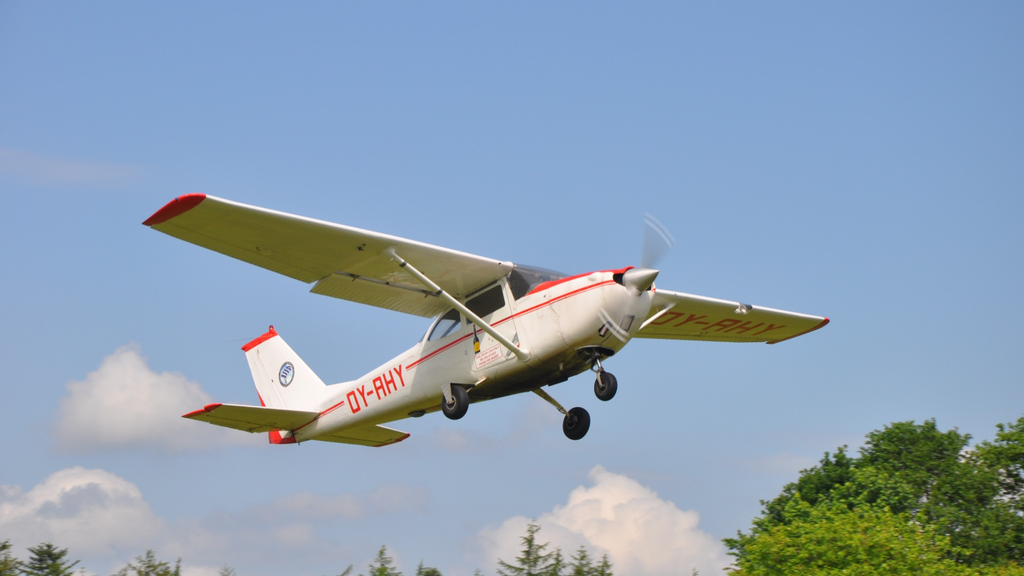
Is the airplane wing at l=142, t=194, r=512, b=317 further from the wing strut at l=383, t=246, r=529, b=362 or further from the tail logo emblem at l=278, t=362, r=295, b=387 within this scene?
the tail logo emblem at l=278, t=362, r=295, b=387

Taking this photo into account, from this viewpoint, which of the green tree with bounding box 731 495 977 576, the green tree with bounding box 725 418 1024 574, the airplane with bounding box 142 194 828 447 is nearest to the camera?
the airplane with bounding box 142 194 828 447

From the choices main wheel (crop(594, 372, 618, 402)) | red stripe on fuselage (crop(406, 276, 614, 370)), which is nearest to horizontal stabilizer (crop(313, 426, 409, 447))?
red stripe on fuselage (crop(406, 276, 614, 370))

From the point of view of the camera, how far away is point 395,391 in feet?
45.1

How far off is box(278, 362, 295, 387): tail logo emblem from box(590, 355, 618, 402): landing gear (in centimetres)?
724

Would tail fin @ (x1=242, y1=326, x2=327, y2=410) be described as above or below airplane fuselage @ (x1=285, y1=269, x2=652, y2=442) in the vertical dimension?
above

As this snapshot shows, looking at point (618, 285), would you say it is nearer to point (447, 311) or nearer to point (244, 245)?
point (447, 311)

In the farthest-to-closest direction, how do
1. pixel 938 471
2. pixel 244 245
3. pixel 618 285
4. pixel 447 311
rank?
1. pixel 938 471
2. pixel 447 311
3. pixel 244 245
4. pixel 618 285

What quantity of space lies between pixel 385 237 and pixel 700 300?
514cm

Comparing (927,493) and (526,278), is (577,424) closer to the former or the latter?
(526,278)

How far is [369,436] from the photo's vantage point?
1580 cm

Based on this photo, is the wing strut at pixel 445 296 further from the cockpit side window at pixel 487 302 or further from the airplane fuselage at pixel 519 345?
the cockpit side window at pixel 487 302

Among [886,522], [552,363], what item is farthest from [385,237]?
[886,522]

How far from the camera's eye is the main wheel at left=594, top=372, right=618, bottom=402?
11.6 m

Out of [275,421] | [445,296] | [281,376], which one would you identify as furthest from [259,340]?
[445,296]
